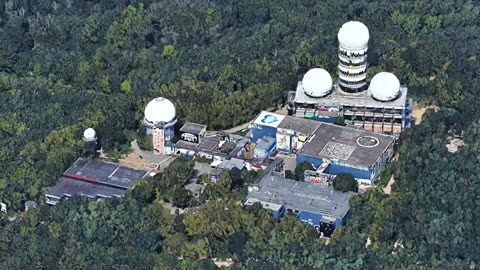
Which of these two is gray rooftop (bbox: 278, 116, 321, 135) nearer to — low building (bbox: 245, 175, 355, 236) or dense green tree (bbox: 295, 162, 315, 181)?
dense green tree (bbox: 295, 162, 315, 181)

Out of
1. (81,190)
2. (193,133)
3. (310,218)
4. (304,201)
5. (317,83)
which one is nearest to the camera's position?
(310,218)

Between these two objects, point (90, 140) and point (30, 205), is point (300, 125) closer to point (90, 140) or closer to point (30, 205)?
point (90, 140)

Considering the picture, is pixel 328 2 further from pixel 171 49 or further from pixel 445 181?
pixel 445 181

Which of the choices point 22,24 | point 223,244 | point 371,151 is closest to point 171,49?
point 22,24

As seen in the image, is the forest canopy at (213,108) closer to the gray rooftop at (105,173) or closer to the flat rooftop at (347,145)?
the gray rooftop at (105,173)

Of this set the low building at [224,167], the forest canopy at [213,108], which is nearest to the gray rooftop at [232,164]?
the low building at [224,167]

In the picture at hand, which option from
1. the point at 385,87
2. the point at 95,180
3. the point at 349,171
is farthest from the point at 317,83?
the point at 95,180
